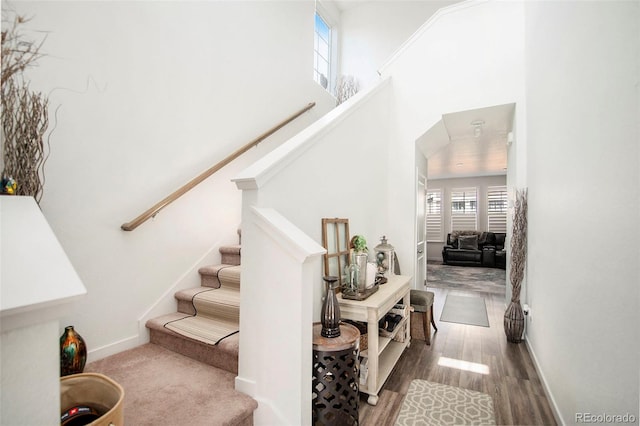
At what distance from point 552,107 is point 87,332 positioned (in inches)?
140

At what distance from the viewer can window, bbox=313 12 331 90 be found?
17.4 feet

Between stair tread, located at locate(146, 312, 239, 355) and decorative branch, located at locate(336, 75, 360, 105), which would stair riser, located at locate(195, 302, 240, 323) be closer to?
stair tread, located at locate(146, 312, 239, 355)

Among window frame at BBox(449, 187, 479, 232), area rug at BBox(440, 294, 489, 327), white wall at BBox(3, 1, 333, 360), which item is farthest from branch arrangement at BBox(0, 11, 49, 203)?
window frame at BBox(449, 187, 479, 232)

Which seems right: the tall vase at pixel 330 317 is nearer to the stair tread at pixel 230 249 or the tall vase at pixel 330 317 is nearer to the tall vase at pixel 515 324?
the stair tread at pixel 230 249

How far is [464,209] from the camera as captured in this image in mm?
10172

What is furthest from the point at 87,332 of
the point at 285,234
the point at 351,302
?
the point at 351,302

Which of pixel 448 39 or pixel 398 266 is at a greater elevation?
pixel 448 39

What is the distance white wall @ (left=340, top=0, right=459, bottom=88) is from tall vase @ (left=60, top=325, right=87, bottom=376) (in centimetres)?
568

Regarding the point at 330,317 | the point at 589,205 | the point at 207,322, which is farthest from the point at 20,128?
the point at 589,205

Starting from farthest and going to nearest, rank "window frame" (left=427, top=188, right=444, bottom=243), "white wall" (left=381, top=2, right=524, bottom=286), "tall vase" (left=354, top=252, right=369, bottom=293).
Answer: "window frame" (left=427, top=188, right=444, bottom=243) < "white wall" (left=381, top=2, right=524, bottom=286) < "tall vase" (left=354, top=252, right=369, bottom=293)

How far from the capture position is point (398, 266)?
359 centimetres

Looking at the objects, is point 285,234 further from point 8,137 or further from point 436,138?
point 436,138

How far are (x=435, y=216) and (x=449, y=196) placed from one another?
2.74ft

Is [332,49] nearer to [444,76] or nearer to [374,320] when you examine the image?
[444,76]
